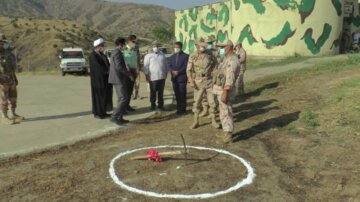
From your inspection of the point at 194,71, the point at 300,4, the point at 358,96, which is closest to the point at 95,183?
the point at 194,71

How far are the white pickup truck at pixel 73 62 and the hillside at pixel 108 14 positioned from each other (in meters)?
109

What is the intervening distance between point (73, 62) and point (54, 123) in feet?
53.7

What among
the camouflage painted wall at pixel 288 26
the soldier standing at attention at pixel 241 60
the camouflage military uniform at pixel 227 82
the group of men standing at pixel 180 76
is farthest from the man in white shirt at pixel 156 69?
the camouflage painted wall at pixel 288 26

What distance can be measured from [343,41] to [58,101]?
67.4 feet

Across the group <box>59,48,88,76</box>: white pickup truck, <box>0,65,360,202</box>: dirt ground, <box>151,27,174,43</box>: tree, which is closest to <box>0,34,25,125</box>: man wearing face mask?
<box>0,65,360,202</box>: dirt ground

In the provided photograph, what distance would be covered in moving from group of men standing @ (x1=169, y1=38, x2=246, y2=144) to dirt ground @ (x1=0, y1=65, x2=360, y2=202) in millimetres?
398

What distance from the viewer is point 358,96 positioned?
10.9 metres

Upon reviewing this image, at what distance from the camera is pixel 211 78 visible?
9.59 m

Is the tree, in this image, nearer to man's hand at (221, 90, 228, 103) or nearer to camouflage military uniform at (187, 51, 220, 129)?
camouflage military uniform at (187, 51, 220, 129)

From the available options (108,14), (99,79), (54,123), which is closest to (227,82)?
(99,79)

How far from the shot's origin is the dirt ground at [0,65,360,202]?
5938 mm

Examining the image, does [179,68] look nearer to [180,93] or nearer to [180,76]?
[180,76]

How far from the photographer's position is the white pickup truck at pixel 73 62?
25.8 meters

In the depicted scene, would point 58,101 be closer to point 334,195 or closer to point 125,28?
point 334,195
